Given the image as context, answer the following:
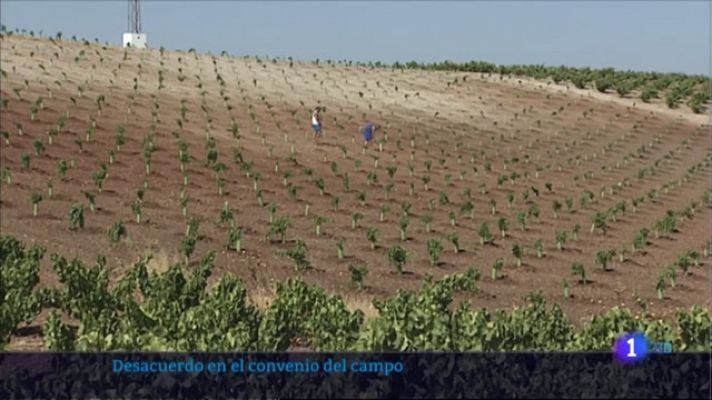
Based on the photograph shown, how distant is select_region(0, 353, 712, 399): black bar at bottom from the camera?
22.6 feet

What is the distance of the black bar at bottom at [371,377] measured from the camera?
22.6ft

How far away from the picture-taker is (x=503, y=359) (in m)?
7.50

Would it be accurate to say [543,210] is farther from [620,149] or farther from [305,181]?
[620,149]

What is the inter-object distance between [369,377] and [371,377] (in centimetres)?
2

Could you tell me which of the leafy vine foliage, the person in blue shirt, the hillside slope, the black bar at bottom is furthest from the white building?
the black bar at bottom

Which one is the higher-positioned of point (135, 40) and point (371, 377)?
point (135, 40)

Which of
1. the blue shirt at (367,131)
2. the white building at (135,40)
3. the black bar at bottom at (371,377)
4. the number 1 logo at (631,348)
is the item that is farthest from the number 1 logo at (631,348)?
the white building at (135,40)

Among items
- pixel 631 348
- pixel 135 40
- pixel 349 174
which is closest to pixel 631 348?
pixel 631 348

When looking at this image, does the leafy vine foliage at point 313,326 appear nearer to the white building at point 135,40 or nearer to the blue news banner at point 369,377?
the blue news banner at point 369,377

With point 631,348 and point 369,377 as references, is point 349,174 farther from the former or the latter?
point 369,377

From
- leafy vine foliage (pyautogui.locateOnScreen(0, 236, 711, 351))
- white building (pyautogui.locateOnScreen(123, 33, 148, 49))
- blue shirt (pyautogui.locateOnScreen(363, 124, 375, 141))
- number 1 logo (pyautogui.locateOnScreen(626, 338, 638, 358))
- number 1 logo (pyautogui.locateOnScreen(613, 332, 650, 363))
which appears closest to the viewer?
number 1 logo (pyautogui.locateOnScreen(613, 332, 650, 363))

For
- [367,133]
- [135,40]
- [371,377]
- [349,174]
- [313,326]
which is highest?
[135,40]

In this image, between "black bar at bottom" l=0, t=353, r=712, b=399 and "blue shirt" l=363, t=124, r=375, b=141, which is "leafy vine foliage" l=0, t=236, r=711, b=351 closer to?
"black bar at bottom" l=0, t=353, r=712, b=399

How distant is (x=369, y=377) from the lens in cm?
723
